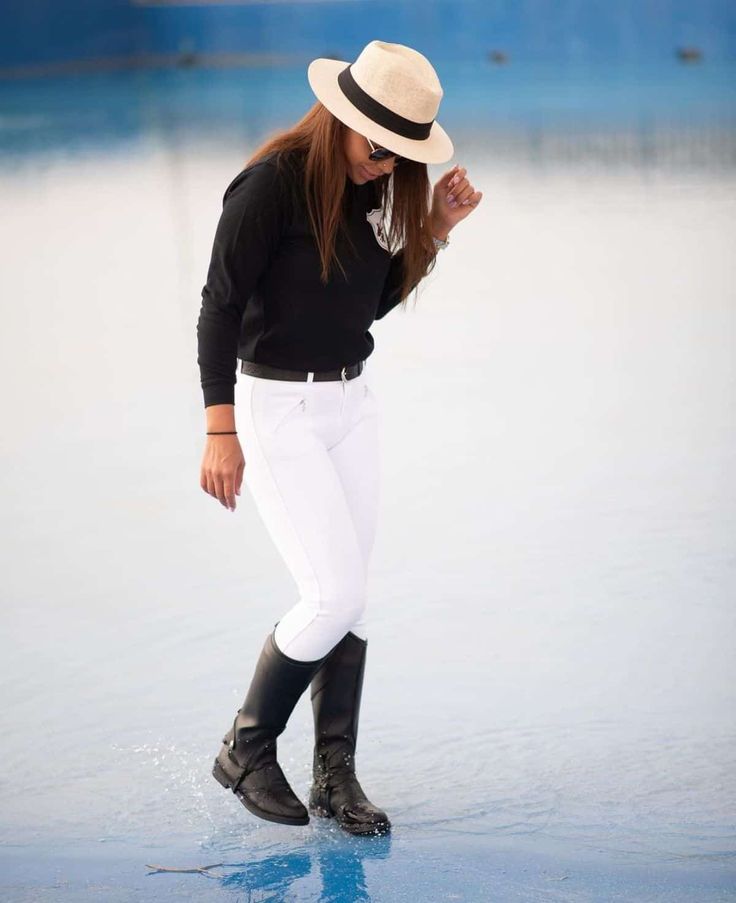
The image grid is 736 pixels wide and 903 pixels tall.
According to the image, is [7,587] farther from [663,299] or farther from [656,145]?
[656,145]

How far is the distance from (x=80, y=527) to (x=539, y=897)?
2.33 metres

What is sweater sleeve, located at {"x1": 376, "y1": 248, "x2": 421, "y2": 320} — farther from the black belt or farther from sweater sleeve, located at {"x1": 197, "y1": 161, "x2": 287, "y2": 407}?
Result: sweater sleeve, located at {"x1": 197, "y1": 161, "x2": 287, "y2": 407}

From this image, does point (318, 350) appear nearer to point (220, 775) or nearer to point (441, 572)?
point (220, 775)

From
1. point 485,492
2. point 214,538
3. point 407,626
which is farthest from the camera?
point 485,492

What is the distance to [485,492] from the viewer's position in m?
4.48

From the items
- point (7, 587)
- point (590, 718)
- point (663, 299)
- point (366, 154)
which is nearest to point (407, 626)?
point (590, 718)

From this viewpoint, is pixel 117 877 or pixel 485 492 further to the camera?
pixel 485 492

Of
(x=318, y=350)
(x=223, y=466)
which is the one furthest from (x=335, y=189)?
(x=223, y=466)

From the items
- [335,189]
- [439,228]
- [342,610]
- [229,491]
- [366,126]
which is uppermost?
[366,126]

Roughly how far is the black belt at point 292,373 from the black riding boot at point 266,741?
19.6 inches

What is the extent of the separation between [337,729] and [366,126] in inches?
45.4

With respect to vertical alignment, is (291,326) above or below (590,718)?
above

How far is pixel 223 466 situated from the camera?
2.45 metres

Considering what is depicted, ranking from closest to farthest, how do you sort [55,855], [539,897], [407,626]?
[539,897] < [55,855] < [407,626]
